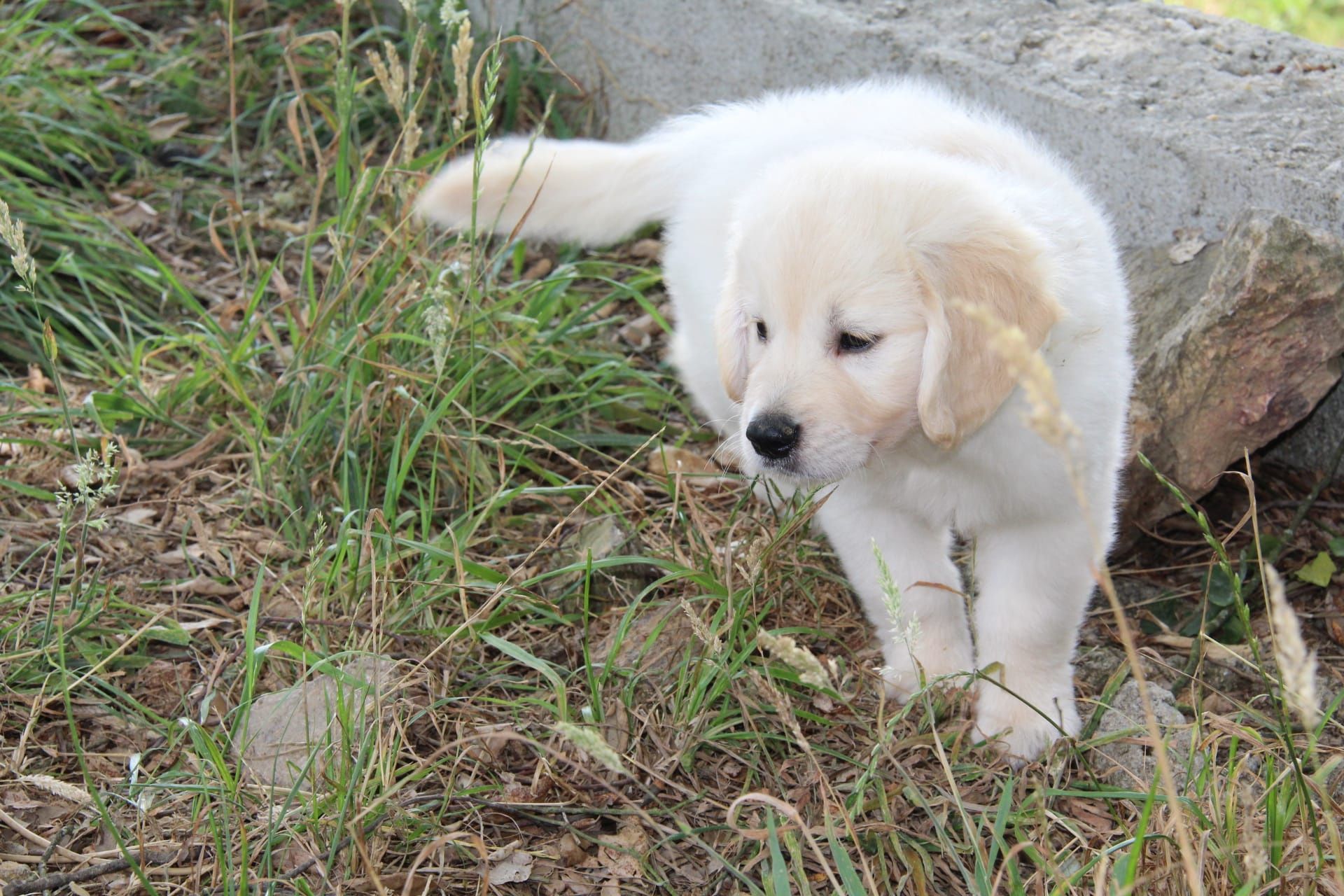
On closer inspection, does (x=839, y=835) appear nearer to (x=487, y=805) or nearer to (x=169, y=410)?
(x=487, y=805)

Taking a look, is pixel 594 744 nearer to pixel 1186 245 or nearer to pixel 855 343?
pixel 855 343

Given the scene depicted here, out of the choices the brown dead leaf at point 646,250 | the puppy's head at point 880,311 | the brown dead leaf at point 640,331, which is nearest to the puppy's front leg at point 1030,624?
the puppy's head at point 880,311

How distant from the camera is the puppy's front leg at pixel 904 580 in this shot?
2473 mm

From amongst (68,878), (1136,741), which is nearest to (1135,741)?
(1136,741)

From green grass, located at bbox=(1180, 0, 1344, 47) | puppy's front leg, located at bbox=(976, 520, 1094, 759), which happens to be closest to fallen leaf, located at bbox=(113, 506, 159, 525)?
puppy's front leg, located at bbox=(976, 520, 1094, 759)

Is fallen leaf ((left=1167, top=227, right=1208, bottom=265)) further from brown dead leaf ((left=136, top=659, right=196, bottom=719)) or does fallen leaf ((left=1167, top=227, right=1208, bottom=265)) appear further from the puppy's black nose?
brown dead leaf ((left=136, top=659, right=196, bottom=719))

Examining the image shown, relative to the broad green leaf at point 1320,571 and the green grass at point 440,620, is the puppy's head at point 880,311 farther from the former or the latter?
the broad green leaf at point 1320,571

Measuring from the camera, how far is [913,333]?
202cm

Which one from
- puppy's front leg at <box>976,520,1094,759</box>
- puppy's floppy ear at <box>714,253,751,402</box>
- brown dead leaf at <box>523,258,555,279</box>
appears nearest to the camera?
puppy's floppy ear at <box>714,253,751,402</box>

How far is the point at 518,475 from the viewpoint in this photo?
3.05 metres

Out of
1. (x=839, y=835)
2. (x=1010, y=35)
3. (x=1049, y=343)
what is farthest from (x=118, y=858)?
(x=1010, y=35)

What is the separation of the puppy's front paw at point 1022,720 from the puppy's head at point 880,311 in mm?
606

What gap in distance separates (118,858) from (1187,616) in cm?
208

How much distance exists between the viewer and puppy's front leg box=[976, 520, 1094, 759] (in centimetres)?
234
